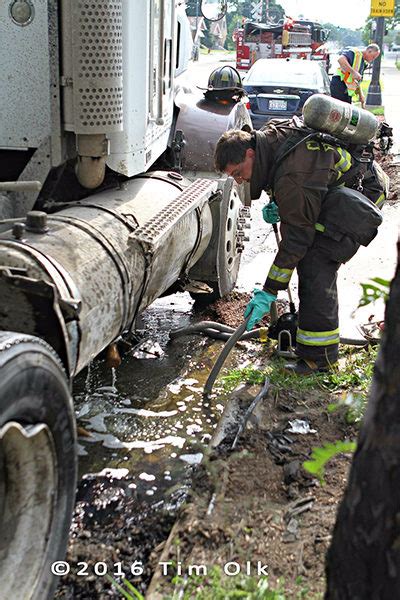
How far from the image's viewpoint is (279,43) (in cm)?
2731

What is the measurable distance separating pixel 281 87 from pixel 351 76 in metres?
1.88

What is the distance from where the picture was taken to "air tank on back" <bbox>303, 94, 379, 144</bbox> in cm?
450

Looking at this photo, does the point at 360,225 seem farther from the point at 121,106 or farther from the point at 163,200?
the point at 121,106

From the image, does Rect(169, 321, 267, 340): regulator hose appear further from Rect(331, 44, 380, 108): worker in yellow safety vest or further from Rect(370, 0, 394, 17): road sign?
Rect(370, 0, 394, 17): road sign

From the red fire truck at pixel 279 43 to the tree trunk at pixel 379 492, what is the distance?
25.8 meters

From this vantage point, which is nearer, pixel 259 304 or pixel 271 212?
pixel 259 304

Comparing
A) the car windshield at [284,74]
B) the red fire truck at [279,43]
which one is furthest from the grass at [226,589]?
the red fire truck at [279,43]

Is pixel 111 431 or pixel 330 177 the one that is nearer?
pixel 111 431

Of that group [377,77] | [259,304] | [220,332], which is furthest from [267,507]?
[377,77]

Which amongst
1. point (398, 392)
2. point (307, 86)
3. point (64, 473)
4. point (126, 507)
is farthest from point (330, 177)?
point (307, 86)

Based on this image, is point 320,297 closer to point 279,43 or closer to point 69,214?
point 69,214

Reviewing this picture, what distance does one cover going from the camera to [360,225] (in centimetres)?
455

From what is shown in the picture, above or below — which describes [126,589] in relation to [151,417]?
above

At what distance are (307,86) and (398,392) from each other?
44.9 feet
